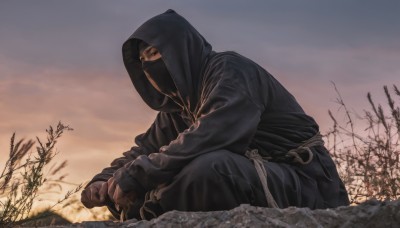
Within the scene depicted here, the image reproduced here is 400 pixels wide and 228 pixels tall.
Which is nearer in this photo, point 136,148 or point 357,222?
point 357,222

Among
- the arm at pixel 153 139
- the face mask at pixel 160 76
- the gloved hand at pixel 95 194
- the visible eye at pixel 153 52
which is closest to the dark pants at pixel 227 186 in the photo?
the gloved hand at pixel 95 194

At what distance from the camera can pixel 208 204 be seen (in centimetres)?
354

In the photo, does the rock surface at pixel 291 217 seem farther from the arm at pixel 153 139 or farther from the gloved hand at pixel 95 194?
the arm at pixel 153 139

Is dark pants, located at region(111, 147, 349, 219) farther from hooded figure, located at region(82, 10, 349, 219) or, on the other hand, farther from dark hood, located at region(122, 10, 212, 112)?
dark hood, located at region(122, 10, 212, 112)

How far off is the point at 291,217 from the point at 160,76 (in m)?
1.56

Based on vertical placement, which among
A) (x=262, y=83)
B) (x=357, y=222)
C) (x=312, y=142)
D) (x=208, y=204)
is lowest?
(x=357, y=222)

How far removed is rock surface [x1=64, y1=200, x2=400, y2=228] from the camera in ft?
9.35

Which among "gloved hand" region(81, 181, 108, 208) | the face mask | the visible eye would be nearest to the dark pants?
"gloved hand" region(81, 181, 108, 208)

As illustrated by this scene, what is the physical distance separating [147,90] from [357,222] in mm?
2027

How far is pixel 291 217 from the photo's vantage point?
2865mm

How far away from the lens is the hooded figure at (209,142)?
11.6 ft

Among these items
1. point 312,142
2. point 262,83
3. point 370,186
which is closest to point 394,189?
point 370,186

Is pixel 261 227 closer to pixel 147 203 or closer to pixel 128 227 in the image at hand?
pixel 128 227

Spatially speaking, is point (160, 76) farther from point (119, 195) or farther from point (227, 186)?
point (227, 186)
